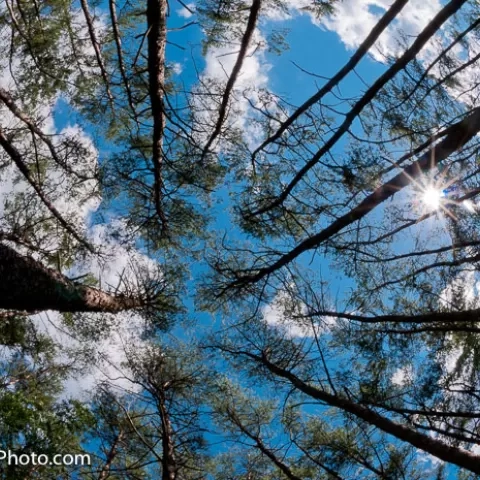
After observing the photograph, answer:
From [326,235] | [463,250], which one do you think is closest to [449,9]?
[326,235]

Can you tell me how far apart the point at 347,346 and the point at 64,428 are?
7.07 feet

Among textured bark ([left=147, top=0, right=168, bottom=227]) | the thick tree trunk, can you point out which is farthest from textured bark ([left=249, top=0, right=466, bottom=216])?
the thick tree trunk

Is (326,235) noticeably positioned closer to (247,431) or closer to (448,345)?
(448,345)

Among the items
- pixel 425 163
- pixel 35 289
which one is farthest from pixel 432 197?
pixel 35 289

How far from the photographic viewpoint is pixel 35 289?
6.90 ft

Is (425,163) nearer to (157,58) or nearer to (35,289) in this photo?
(157,58)

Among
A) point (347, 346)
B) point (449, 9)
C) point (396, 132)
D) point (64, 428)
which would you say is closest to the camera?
point (449, 9)

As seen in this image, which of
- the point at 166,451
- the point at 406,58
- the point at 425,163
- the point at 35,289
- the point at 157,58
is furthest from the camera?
the point at 166,451

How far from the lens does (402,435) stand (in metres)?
2.31

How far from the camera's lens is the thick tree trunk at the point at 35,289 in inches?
79.0

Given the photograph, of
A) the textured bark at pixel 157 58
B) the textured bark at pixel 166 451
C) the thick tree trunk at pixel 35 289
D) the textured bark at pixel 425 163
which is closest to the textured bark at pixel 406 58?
the textured bark at pixel 425 163

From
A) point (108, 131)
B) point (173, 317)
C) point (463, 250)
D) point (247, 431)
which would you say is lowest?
point (247, 431)

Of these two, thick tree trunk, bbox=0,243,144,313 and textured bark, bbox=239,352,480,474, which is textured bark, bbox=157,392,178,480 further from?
thick tree trunk, bbox=0,243,144,313

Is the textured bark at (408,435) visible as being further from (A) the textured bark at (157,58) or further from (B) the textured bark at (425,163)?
(A) the textured bark at (157,58)
